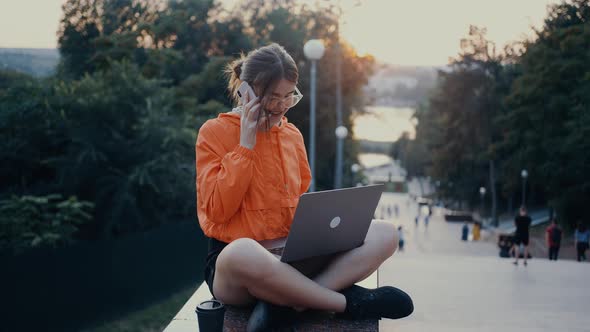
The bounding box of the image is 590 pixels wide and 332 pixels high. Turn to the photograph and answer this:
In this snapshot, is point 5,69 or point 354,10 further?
point 354,10

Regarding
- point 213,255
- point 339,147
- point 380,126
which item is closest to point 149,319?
point 339,147

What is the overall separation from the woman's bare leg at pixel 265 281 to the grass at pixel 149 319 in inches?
267

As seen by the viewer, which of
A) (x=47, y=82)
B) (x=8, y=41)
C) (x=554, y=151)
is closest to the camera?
(x=8, y=41)

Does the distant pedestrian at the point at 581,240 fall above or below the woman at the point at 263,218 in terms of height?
below

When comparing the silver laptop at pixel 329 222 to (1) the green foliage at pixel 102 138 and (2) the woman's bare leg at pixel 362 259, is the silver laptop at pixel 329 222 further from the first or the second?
(1) the green foliage at pixel 102 138

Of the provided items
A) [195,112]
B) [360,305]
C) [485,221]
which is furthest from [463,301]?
[485,221]

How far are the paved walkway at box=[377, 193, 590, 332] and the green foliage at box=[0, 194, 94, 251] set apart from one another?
20.9 feet

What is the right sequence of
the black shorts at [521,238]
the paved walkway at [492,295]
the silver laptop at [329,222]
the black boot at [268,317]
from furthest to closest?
the black shorts at [521,238] < the paved walkway at [492,295] < the black boot at [268,317] < the silver laptop at [329,222]

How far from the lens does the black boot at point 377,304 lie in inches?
97.4

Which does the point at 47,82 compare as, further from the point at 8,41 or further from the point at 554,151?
the point at 554,151

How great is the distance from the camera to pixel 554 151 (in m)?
22.8

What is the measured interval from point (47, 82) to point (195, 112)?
16.4 feet

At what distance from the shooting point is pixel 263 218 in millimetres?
2600

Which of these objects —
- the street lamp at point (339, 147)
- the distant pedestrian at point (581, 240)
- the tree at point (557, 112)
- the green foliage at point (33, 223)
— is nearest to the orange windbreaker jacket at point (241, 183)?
the green foliage at point (33, 223)
